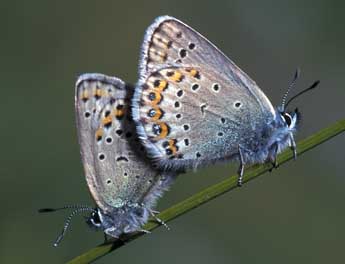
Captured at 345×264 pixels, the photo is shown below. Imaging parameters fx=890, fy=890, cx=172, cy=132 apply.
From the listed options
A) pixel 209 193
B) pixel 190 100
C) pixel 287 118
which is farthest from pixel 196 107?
pixel 209 193

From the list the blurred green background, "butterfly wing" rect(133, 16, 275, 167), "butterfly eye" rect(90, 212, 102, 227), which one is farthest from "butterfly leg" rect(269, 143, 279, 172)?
the blurred green background

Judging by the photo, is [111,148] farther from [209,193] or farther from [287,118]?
[209,193]

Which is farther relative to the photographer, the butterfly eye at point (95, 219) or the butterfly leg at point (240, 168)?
the butterfly eye at point (95, 219)

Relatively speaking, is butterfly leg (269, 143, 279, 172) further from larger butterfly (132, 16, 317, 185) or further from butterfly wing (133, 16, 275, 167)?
butterfly wing (133, 16, 275, 167)

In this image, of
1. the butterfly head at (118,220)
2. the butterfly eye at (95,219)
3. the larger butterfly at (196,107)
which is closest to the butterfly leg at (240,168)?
the larger butterfly at (196,107)

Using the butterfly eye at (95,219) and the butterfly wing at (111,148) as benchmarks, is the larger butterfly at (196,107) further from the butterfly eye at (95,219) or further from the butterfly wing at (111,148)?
the butterfly eye at (95,219)
